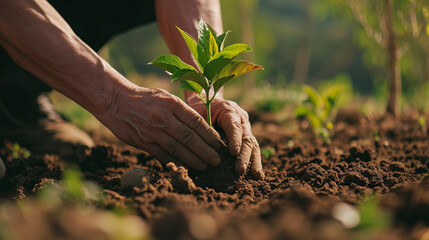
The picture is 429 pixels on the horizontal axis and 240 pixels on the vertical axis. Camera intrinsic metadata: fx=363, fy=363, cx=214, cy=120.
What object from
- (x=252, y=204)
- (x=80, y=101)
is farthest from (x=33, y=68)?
(x=252, y=204)

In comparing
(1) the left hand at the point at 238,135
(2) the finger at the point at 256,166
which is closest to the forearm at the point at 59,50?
(1) the left hand at the point at 238,135

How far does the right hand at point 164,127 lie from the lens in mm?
1734

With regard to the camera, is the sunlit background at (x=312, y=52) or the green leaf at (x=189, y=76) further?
the sunlit background at (x=312, y=52)

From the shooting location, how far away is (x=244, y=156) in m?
1.75

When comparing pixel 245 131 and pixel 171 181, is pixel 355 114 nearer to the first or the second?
pixel 245 131

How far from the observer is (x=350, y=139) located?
2.92m

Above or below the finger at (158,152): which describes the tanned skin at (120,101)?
above

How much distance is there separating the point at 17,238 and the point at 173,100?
108 cm

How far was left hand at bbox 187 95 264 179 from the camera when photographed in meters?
1.73

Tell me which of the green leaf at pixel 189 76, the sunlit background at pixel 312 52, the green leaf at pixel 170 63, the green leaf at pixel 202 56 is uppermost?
the green leaf at pixel 202 56

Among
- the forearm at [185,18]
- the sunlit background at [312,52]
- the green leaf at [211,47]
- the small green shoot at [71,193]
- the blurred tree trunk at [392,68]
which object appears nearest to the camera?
the small green shoot at [71,193]

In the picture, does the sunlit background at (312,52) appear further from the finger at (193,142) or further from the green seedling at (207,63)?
the finger at (193,142)

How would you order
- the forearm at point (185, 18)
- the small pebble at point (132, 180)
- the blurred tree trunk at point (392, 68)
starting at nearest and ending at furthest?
1. the small pebble at point (132, 180)
2. the forearm at point (185, 18)
3. the blurred tree trunk at point (392, 68)

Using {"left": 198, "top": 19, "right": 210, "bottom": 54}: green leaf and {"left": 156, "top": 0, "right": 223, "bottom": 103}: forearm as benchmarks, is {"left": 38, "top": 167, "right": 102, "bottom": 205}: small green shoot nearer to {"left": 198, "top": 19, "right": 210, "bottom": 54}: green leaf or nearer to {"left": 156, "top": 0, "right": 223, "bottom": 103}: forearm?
{"left": 198, "top": 19, "right": 210, "bottom": 54}: green leaf
